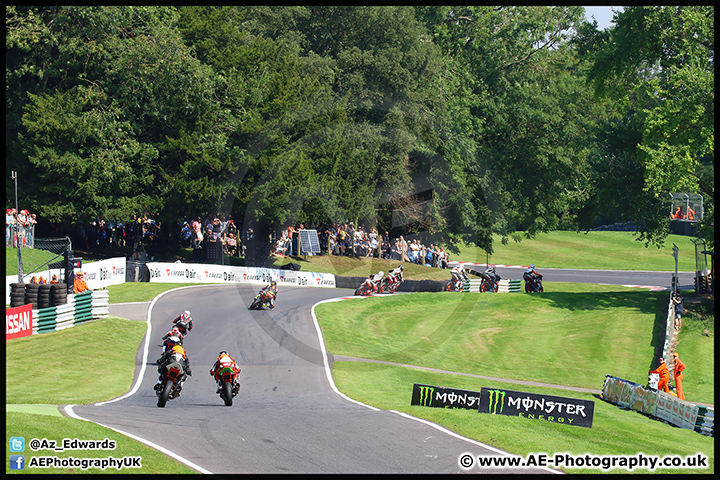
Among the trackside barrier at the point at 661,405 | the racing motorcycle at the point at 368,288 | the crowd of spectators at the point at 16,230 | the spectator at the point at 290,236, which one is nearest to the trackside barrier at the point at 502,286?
the racing motorcycle at the point at 368,288

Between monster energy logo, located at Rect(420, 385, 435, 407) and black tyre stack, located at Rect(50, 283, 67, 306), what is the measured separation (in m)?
15.9

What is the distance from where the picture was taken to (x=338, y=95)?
165ft

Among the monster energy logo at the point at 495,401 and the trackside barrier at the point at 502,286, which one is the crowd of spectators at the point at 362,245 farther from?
the monster energy logo at the point at 495,401

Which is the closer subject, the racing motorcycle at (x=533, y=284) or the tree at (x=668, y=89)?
the tree at (x=668, y=89)

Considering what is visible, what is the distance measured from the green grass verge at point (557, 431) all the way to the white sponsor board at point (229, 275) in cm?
1850

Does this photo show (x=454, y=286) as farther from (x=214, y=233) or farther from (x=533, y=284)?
(x=214, y=233)

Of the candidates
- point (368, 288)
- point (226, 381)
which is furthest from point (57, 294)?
point (368, 288)

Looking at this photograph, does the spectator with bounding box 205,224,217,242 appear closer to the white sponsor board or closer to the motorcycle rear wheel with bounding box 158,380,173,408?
the white sponsor board

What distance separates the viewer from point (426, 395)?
18375 mm

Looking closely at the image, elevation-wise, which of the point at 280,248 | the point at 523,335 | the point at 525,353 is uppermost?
the point at 280,248

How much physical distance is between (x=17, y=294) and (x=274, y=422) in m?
16.1

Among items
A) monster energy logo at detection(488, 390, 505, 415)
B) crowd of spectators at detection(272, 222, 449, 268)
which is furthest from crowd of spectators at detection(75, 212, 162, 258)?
monster energy logo at detection(488, 390, 505, 415)

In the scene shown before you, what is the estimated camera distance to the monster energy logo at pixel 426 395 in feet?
60.0
